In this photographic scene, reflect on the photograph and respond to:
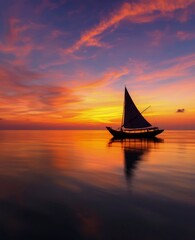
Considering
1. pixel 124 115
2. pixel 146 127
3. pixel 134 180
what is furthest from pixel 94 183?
pixel 146 127

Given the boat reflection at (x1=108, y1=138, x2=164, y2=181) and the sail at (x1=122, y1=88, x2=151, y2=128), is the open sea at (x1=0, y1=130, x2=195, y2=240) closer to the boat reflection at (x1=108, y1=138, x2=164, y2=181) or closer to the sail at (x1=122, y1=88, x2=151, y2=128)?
the boat reflection at (x1=108, y1=138, x2=164, y2=181)

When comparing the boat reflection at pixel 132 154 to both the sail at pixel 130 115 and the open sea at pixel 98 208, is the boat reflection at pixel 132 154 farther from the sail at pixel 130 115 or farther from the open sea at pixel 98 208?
the sail at pixel 130 115

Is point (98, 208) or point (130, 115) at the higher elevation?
point (130, 115)

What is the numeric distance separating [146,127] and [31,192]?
206 feet

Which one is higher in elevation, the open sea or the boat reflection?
the boat reflection

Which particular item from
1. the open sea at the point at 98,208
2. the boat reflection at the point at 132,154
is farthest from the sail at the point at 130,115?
the open sea at the point at 98,208

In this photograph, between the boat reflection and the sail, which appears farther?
the sail

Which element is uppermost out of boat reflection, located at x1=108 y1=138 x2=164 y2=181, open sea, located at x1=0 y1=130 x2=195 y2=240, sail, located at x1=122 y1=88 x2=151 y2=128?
sail, located at x1=122 y1=88 x2=151 y2=128

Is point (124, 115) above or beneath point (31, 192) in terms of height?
above

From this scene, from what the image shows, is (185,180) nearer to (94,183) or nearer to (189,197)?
(189,197)

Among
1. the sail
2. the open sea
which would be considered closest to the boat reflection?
the open sea

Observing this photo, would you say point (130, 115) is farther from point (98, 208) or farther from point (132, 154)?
point (98, 208)

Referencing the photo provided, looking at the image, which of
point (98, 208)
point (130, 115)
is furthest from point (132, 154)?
point (130, 115)

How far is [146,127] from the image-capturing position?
72875 millimetres
